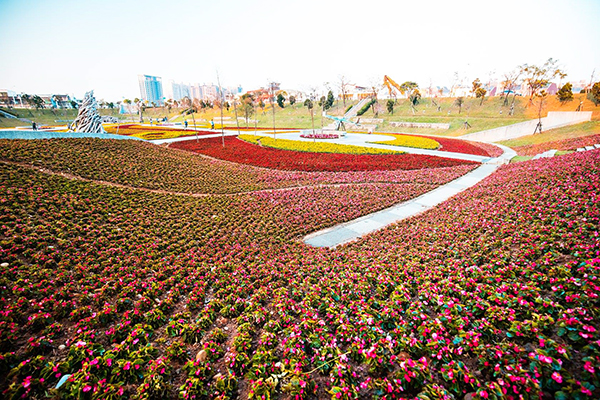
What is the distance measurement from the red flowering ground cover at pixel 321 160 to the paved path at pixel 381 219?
442cm

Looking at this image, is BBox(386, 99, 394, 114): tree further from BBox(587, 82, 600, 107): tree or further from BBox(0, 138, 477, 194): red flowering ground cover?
BBox(0, 138, 477, 194): red flowering ground cover

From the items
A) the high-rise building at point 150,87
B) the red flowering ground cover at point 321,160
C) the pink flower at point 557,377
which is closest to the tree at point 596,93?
the red flowering ground cover at point 321,160

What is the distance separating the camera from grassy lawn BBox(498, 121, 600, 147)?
23.6 metres

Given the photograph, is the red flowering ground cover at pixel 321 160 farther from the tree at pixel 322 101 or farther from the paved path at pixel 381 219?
the tree at pixel 322 101

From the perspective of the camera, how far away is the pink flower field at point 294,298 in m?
2.98

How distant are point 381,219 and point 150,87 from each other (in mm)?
225975

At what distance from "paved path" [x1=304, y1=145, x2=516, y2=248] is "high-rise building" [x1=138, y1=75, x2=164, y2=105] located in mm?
202740

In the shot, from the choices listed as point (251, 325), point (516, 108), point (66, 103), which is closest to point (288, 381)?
point (251, 325)

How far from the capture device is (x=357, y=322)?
388 cm

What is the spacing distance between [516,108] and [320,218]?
171 feet

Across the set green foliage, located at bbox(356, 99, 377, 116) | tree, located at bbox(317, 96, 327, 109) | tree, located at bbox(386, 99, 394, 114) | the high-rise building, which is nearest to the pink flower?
tree, located at bbox(317, 96, 327, 109)

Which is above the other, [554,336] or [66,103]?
[66,103]

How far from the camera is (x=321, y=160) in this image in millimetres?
19328

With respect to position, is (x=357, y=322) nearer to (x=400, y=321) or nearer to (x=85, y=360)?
(x=400, y=321)
